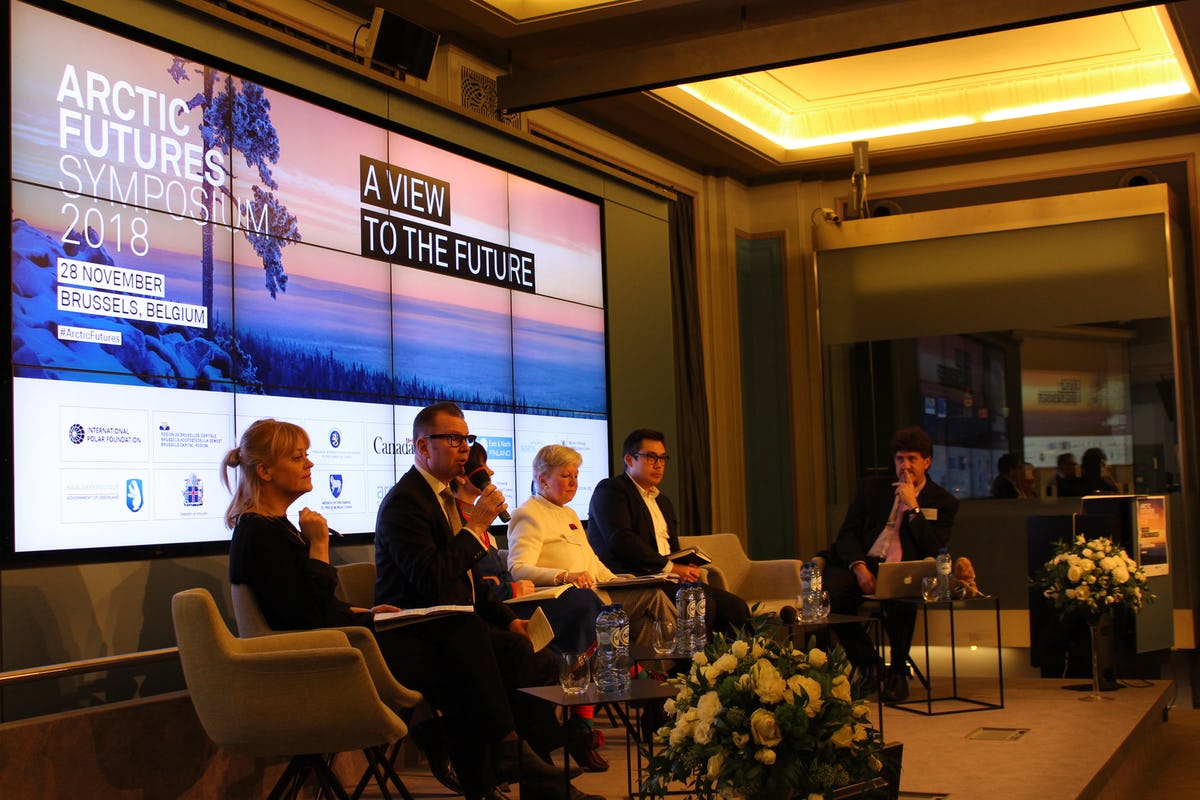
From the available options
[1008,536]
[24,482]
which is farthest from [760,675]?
[1008,536]

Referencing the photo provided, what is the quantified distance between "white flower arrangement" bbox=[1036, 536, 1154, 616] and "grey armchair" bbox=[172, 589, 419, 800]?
3850 mm

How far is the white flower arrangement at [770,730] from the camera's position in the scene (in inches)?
94.2

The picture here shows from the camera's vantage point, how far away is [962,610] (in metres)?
8.57

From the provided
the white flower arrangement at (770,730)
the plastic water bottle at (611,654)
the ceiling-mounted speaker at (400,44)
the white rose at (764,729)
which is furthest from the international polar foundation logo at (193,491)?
the white rose at (764,729)

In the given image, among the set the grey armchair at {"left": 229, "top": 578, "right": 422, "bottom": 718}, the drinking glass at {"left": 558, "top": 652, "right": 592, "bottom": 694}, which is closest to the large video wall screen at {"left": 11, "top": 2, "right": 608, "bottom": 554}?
the grey armchair at {"left": 229, "top": 578, "right": 422, "bottom": 718}

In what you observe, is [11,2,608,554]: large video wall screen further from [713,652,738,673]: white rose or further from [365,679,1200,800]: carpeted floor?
[713,652,738,673]: white rose

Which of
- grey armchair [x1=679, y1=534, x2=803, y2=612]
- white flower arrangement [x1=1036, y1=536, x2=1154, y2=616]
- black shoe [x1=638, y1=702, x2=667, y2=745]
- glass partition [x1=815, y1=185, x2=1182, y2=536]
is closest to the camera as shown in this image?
black shoe [x1=638, y1=702, x2=667, y2=745]

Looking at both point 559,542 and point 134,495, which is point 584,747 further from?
point 134,495

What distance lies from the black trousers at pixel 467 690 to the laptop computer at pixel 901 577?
92.2 inches

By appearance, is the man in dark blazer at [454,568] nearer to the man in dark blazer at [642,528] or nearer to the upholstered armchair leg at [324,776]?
the upholstered armchair leg at [324,776]

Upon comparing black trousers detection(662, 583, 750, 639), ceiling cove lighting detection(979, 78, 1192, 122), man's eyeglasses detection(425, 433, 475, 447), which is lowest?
black trousers detection(662, 583, 750, 639)

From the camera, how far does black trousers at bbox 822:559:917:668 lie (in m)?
5.98

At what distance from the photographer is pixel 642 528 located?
18.9 ft

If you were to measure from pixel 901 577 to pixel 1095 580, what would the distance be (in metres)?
0.94
